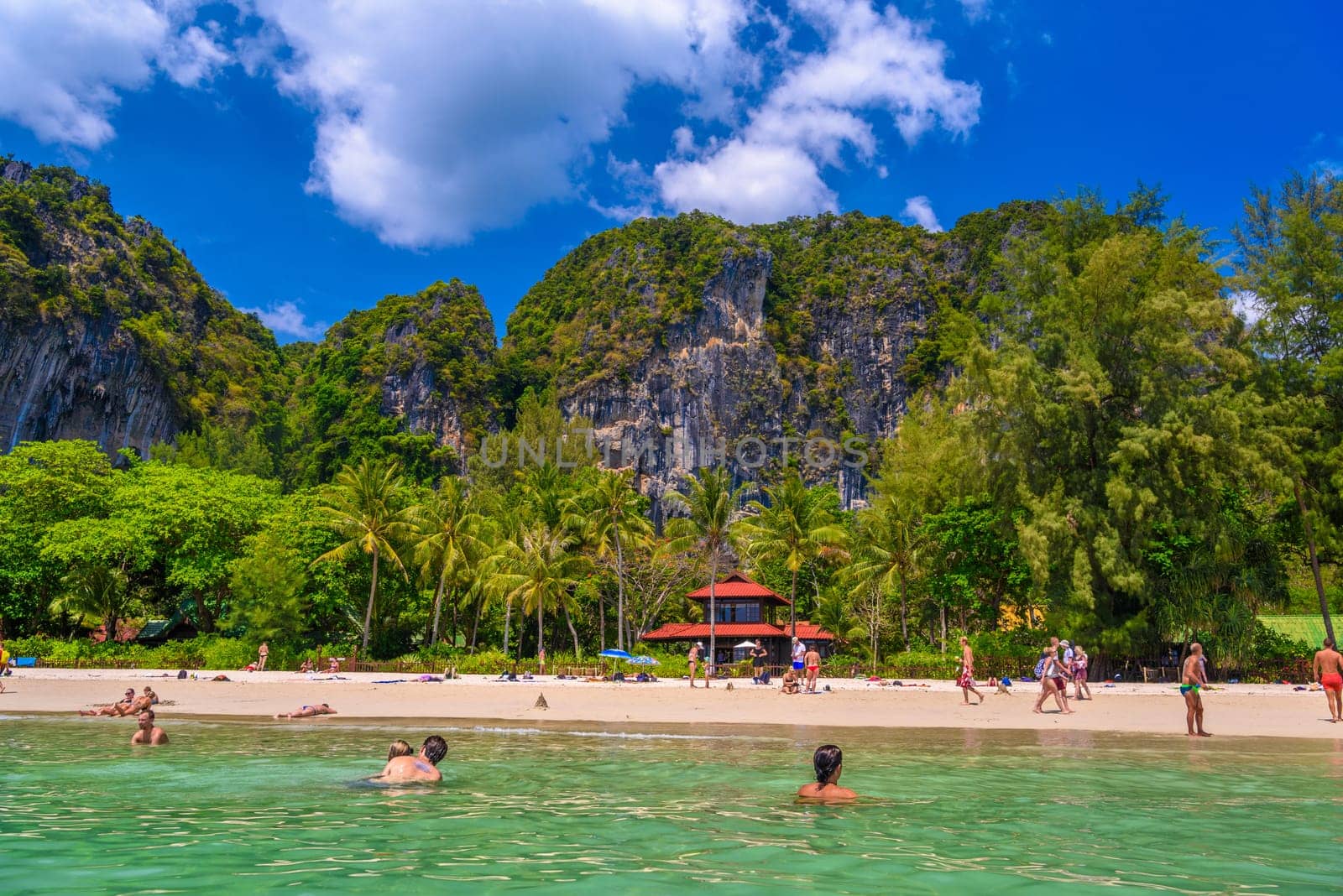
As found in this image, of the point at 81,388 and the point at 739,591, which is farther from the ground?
the point at 81,388

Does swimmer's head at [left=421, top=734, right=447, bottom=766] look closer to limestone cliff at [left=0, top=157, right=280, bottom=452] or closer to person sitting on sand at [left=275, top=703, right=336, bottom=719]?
person sitting on sand at [left=275, top=703, right=336, bottom=719]

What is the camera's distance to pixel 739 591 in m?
50.9

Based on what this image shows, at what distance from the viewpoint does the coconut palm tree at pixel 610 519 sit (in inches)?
1914

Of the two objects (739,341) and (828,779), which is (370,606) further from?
(739,341)

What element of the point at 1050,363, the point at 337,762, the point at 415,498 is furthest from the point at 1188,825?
Result: the point at 415,498

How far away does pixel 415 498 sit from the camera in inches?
2191

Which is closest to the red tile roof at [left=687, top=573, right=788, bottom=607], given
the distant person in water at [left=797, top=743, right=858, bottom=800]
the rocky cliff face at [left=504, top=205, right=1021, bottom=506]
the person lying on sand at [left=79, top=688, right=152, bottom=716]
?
the person lying on sand at [left=79, top=688, right=152, bottom=716]

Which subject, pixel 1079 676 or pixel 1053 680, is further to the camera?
pixel 1079 676

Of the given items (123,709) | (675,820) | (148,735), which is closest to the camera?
(675,820)

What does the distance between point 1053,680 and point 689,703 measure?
9.91m

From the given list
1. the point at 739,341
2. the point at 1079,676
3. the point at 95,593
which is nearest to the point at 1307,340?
the point at 1079,676

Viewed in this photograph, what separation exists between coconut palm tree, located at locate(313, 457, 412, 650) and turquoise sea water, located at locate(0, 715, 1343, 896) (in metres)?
30.4

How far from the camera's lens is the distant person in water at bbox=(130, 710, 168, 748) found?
15.7m

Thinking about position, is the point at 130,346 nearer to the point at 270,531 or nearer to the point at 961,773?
the point at 270,531
